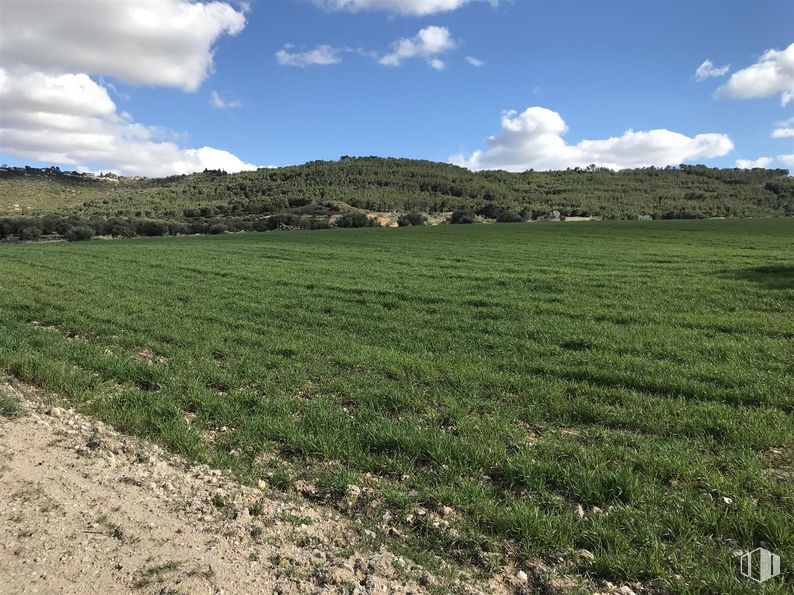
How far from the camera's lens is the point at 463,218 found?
110625 millimetres

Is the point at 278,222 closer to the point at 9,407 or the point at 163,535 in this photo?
the point at 9,407

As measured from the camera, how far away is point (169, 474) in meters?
4.96

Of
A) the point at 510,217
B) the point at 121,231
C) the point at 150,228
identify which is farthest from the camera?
the point at 510,217

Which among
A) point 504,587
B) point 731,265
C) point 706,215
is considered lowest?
point 504,587

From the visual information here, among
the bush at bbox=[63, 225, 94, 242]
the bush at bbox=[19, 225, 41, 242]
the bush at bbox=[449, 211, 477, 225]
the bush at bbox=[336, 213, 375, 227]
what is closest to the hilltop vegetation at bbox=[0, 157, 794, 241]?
the bush at bbox=[19, 225, 41, 242]

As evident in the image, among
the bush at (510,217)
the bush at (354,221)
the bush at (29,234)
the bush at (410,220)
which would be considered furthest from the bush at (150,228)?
the bush at (510,217)

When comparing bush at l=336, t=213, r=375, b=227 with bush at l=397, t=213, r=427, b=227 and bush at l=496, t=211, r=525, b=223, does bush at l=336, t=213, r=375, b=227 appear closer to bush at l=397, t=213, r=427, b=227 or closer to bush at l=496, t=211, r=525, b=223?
bush at l=397, t=213, r=427, b=227

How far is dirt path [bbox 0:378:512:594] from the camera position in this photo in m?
3.42

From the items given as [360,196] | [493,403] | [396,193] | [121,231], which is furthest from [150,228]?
[396,193]

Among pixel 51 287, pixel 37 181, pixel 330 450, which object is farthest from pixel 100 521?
pixel 37 181

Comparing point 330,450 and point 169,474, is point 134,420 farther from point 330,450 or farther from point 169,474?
point 330,450

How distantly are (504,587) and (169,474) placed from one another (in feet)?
11.2

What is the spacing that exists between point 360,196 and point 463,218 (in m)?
45.3

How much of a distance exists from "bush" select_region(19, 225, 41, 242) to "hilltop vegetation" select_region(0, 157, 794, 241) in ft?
6.31
